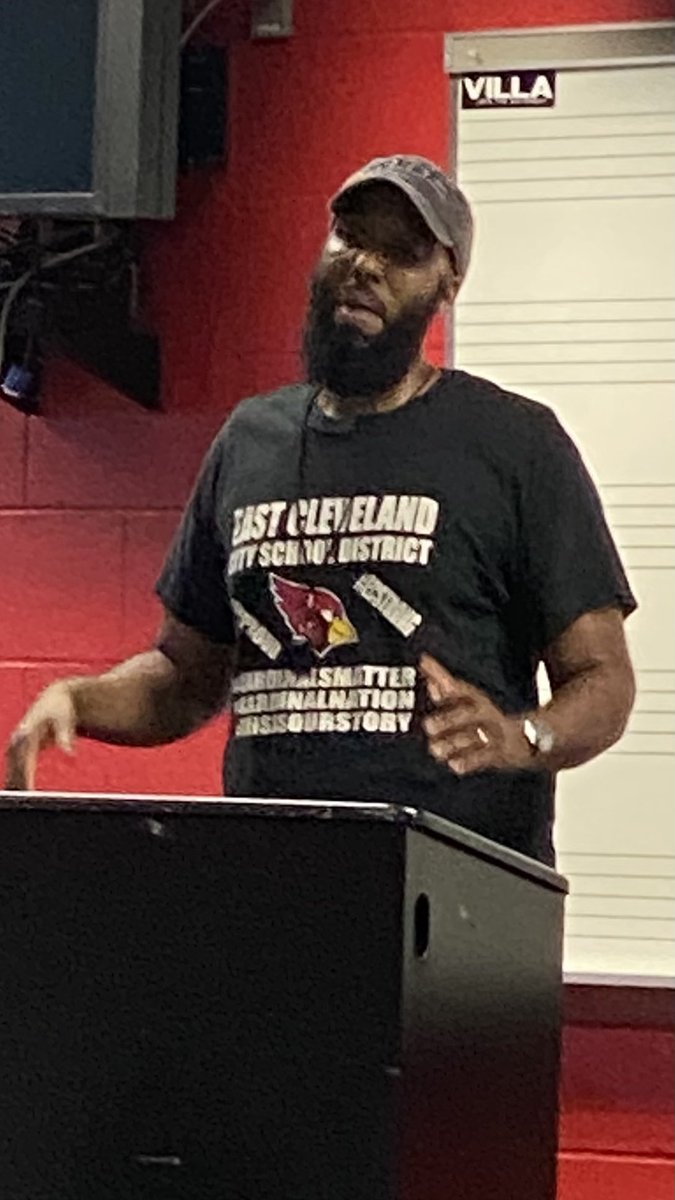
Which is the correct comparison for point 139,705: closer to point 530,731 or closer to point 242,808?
point 530,731

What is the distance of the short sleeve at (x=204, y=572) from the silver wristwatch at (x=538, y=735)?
18.5 inches

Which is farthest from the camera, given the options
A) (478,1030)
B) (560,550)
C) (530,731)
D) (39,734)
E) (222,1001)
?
(560,550)

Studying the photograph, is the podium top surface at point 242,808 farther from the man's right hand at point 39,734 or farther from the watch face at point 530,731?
the man's right hand at point 39,734

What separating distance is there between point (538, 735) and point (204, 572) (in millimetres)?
532

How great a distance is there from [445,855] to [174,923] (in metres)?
0.14

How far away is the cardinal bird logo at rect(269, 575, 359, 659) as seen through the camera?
1604mm

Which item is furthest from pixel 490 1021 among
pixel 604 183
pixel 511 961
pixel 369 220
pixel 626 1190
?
pixel 604 183

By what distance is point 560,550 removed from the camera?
156cm

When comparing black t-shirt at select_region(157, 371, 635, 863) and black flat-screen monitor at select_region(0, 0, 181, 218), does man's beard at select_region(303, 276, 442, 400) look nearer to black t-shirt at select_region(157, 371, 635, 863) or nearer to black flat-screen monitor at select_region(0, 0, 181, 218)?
black t-shirt at select_region(157, 371, 635, 863)

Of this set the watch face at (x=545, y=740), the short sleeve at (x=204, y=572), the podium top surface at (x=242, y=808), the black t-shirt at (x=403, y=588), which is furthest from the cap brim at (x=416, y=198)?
the podium top surface at (x=242, y=808)

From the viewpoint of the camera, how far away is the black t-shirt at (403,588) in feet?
5.13

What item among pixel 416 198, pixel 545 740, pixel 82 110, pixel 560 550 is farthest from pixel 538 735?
pixel 82 110

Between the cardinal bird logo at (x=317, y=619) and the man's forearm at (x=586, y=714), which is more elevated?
the cardinal bird logo at (x=317, y=619)

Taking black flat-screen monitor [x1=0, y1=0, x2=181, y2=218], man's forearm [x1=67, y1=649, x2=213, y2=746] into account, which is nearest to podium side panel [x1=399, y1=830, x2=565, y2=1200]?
man's forearm [x1=67, y1=649, x2=213, y2=746]
